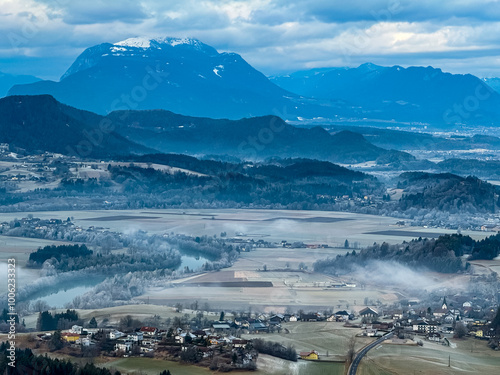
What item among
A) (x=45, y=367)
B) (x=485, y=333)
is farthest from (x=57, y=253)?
(x=45, y=367)

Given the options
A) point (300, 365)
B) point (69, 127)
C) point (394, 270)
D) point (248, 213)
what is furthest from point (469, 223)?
point (69, 127)

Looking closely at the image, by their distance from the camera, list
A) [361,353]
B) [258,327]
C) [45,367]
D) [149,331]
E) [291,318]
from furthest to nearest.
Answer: [291,318] < [258,327] < [149,331] < [361,353] < [45,367]

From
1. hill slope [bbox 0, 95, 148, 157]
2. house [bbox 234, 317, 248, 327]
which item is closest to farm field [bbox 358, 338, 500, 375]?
house [bbox 234, 317, 248, 327]

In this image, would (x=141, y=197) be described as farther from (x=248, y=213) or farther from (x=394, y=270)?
(x=394, y=270)

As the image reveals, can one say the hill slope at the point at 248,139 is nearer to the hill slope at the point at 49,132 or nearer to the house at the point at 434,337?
the hill slope at the point at 49,132

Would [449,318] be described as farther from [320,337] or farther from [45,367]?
[45,367]

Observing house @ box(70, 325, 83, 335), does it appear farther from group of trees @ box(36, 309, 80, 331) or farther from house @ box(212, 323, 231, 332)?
house @ box(212, 323, 231, 332)

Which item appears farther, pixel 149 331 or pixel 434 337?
pixel 434 337

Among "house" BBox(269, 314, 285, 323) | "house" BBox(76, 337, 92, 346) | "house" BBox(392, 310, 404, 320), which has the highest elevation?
"house" BBox(392, 310, 404, 320)
